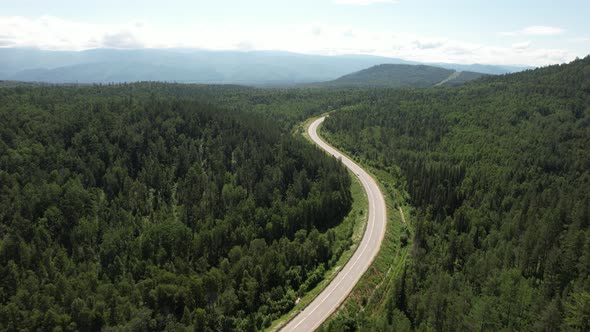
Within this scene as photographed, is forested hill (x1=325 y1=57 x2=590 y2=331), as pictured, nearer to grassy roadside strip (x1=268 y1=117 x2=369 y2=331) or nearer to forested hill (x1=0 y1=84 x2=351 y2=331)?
grassy roadside strip (x1=268 y1=117 x2=369 y2=331)

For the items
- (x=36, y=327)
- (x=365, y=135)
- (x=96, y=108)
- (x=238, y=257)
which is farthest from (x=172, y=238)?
(x=365, y=135)

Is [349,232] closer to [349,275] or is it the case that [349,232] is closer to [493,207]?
[349,275]

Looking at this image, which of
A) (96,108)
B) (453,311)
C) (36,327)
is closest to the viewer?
(453,311)

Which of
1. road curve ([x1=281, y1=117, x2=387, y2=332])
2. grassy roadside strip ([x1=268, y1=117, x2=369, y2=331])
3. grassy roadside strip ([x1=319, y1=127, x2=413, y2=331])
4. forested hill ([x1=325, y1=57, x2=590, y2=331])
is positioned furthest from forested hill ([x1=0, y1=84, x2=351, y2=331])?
forested hill ([x1=325, y1=57, x2=590, y2=331])

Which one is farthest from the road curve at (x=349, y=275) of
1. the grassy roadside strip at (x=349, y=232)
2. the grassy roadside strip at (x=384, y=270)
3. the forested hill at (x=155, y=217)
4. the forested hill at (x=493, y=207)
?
the forested hill at (x=493, y=207)

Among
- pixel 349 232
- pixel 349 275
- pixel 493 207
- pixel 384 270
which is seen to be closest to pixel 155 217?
pixel 349 232

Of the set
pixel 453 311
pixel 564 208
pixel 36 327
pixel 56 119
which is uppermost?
pixel 56 119

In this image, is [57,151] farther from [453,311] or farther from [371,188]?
[453,311]

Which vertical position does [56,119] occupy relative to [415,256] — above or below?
above
